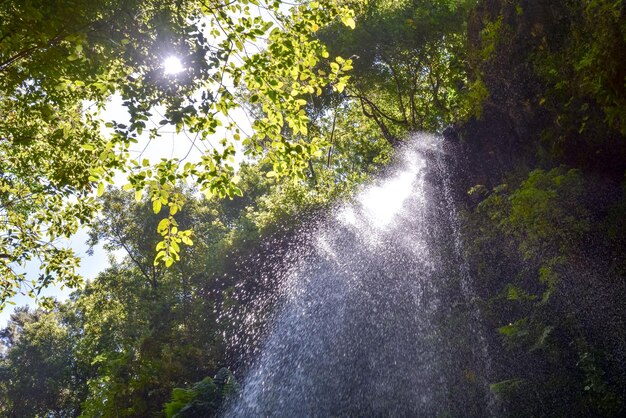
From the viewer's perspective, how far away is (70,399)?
2980 cm

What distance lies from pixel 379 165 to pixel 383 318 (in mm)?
9506

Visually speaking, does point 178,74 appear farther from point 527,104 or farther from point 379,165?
point 379,165

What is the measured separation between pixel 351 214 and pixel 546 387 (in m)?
10.6

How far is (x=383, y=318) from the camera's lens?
38.6 feet

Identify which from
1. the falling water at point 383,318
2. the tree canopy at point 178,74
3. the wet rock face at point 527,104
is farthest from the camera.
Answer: the falling water at point 383,318

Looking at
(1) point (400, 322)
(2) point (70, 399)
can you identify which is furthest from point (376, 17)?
(2) point (70, 399)

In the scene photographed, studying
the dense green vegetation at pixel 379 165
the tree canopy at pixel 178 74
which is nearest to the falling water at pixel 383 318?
the dense green vegetation at pixel 379 165

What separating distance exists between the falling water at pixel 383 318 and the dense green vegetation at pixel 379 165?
24.2 inches

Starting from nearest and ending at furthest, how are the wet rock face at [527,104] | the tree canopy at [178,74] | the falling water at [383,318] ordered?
the tree canopy at [178,74]
the wet rock face at [527,104]
the falling water at [383,318]

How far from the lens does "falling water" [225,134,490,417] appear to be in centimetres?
912

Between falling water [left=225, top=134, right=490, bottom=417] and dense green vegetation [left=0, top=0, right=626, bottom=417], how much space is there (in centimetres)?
61

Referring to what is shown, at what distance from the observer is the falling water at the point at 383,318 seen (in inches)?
359

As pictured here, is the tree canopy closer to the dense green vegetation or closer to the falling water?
the dense green vegetation

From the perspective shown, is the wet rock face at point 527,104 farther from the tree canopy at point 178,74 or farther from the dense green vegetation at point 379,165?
the tree canopy at point 178,74
